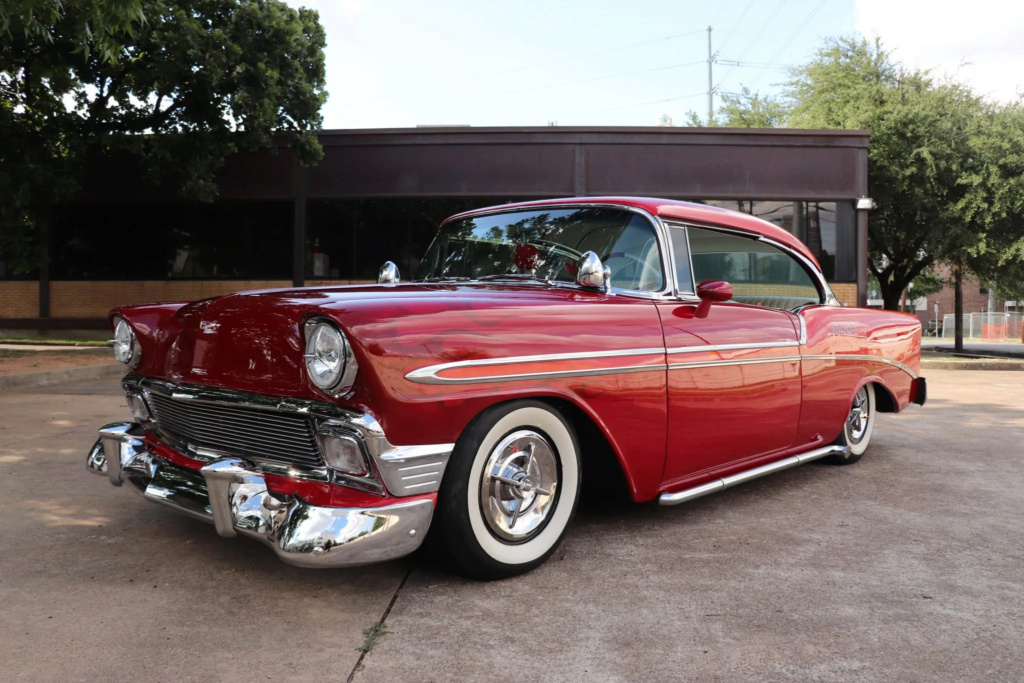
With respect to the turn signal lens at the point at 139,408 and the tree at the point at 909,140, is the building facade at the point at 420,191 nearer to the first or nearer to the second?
the tree at the point at 909,140

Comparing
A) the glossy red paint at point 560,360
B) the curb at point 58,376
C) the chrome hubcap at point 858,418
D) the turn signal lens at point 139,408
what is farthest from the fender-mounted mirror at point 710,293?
the curb at point 58,376

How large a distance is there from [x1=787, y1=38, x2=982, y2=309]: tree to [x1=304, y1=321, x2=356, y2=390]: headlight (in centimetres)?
1784

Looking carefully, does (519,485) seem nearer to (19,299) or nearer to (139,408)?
(139,408)

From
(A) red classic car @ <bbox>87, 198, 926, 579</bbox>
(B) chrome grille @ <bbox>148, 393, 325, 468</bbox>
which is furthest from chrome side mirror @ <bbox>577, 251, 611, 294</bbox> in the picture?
(B) chrome grille @ <bbox>148, 393, 325, 468</bbox>

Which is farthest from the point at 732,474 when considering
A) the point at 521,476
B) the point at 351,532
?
the point at 351,532

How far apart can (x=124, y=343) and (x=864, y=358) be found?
4.04 metres

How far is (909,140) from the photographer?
17703 millimetres

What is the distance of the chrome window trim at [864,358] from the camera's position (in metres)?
4.20

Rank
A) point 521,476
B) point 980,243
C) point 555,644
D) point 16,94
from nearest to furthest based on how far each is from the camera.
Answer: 1. point 555,644
2. point 521,476
3. point 16,94
4. point 980,243

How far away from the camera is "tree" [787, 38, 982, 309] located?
17250 millimetres

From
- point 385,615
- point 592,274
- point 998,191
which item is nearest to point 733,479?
point 592,274

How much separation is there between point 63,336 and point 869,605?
1881 cm

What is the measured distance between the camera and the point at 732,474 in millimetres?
3701

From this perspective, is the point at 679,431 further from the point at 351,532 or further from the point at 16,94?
the point at 16,94
